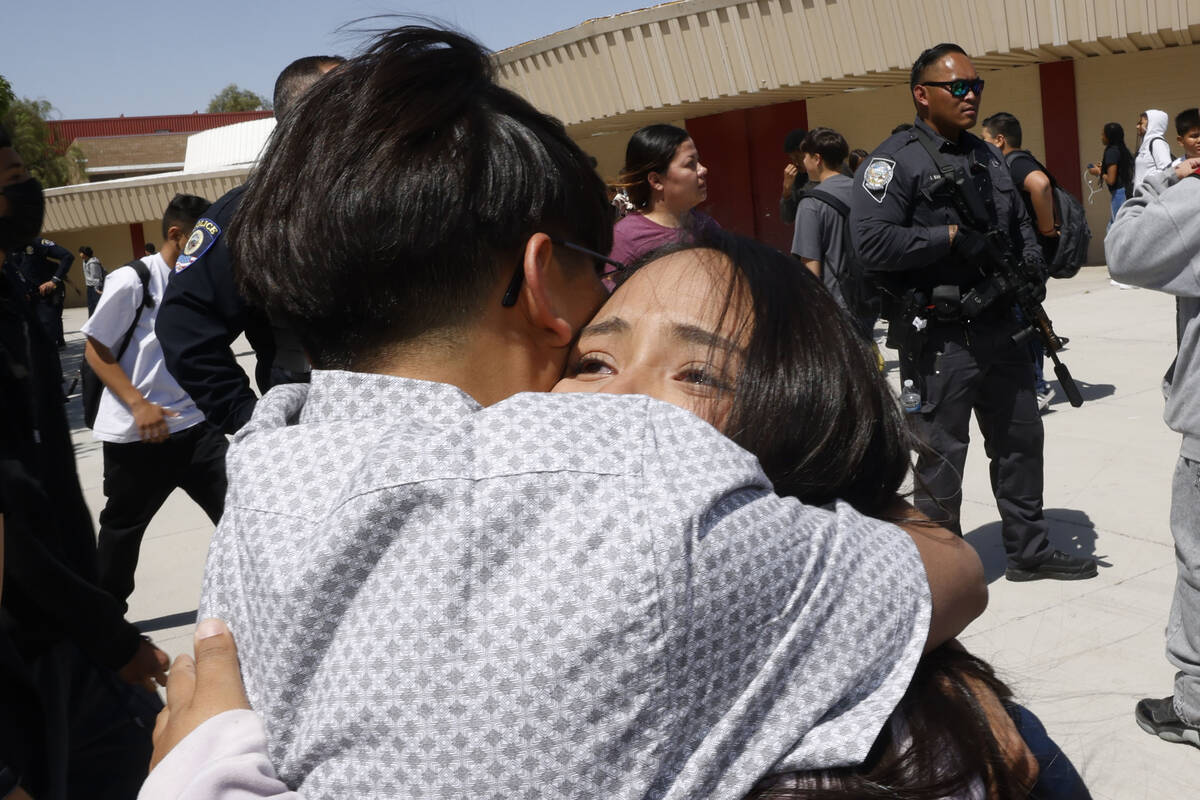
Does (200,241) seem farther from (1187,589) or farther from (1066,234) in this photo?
(1066,234)

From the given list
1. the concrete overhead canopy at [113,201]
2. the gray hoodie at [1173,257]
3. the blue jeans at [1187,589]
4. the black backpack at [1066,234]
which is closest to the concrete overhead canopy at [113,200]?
the concrete overhead canopy at [113,201]

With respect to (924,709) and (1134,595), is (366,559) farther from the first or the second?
(1134,595)

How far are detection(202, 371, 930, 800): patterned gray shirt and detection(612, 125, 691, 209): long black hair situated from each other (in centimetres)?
354

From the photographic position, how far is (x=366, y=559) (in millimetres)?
921

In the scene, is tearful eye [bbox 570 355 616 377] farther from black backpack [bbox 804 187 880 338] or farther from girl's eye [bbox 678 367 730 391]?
black backpack [bbox 804 187 880 338]

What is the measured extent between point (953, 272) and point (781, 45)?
547 inches

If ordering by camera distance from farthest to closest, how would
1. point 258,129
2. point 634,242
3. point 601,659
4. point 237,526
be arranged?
1. point 258,129
2. point 634,242
3. point 237,526
4. point 601,659

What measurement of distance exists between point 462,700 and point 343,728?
119 mm

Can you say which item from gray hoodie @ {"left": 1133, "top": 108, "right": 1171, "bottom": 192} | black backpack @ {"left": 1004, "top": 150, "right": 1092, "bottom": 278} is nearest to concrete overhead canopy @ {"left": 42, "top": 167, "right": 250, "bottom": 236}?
gray hoodie @ {"left": 1133, "top": 108, "right": 1171, "bottom": 192}

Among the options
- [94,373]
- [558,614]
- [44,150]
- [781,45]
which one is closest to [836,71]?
[781,45]

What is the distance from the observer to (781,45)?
17.2 metres

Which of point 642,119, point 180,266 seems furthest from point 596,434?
point 642,119

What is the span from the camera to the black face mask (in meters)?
1.91

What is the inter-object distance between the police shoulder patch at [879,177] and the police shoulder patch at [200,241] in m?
2.51
